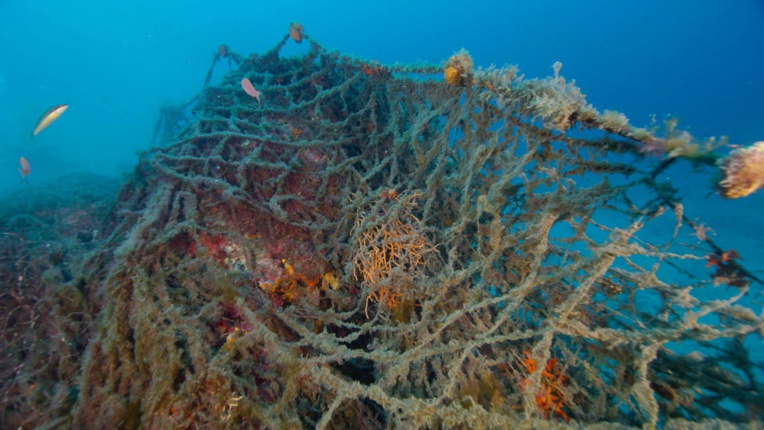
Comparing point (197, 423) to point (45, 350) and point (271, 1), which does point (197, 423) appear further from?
point (271, 1)

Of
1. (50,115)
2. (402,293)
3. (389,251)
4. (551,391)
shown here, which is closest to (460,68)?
(389,251)

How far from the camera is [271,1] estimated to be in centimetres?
15400

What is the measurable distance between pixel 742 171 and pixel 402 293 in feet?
8.21

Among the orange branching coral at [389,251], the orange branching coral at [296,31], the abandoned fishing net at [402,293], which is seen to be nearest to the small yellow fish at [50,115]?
the abandoned fishing net at [402,293]

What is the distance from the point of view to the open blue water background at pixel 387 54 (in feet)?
132

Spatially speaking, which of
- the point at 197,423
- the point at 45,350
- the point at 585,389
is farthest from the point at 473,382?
the point at 45,350

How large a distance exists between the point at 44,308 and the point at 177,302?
4.05 feet

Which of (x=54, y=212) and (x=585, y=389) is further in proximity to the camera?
(x=54, y=212)

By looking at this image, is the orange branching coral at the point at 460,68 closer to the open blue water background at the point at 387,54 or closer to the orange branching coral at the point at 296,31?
the open blue water background at the point at 387,54

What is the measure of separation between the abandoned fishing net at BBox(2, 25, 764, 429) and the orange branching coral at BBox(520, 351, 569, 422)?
3cm

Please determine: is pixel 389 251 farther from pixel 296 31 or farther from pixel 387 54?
pixel 387 54

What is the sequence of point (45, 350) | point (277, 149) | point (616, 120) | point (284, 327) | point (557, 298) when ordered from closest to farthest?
point (616, 120)
point (45, 350)
point (557, 298)
point (284, 327)
point (277, 149)

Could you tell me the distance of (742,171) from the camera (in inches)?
56.9

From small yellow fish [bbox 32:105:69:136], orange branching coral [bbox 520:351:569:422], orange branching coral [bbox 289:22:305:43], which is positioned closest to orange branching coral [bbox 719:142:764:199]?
orange branching coral [bbox 520:351:569:422]
